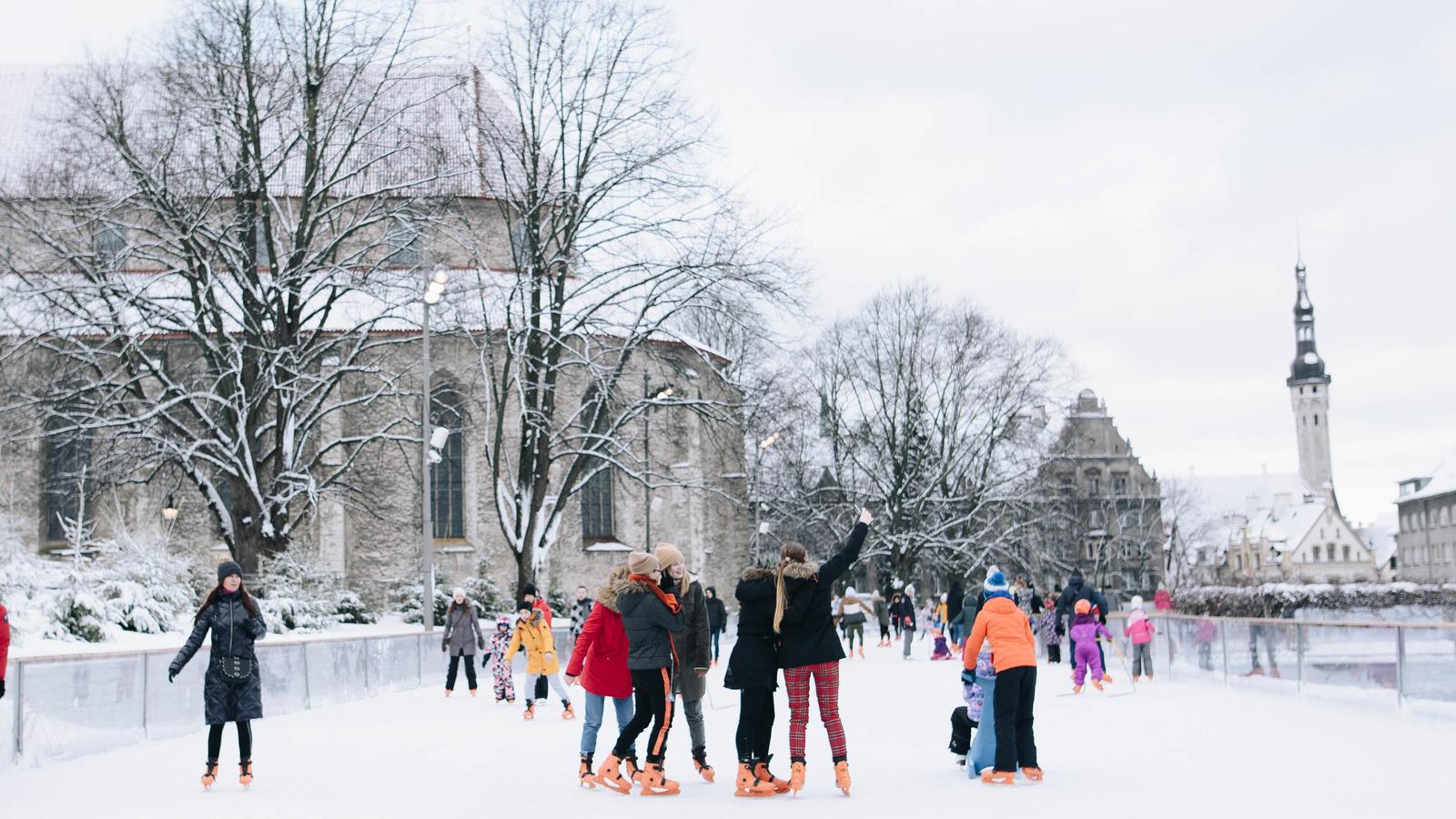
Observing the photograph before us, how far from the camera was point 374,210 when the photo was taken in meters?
32.2

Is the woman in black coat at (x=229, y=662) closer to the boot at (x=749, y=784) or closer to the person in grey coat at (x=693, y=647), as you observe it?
the person in grey coat at (x=693, y=647)

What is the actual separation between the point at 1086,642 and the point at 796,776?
1136 centimetres

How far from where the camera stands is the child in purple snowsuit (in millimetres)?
20453

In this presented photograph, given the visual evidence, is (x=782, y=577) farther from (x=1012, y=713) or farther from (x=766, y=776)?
(x=1012, y=713)

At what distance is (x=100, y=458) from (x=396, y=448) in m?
12.8

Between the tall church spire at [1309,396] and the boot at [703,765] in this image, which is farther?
the tall church spire at [1309,396]

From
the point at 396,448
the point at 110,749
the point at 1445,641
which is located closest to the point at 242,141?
the point at 396,448

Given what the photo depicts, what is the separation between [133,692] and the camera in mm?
14766

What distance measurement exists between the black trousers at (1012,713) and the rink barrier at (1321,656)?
243 inches

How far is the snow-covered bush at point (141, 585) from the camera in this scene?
23.5m

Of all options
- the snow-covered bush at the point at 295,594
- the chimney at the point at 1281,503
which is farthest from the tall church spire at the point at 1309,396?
the snow-covered bush at the point at 295,594

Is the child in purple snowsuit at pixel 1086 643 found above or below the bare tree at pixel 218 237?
below

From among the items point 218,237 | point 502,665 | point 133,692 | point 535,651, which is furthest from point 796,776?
point 218,237

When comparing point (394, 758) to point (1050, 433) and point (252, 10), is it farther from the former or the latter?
point (1050, 433)
